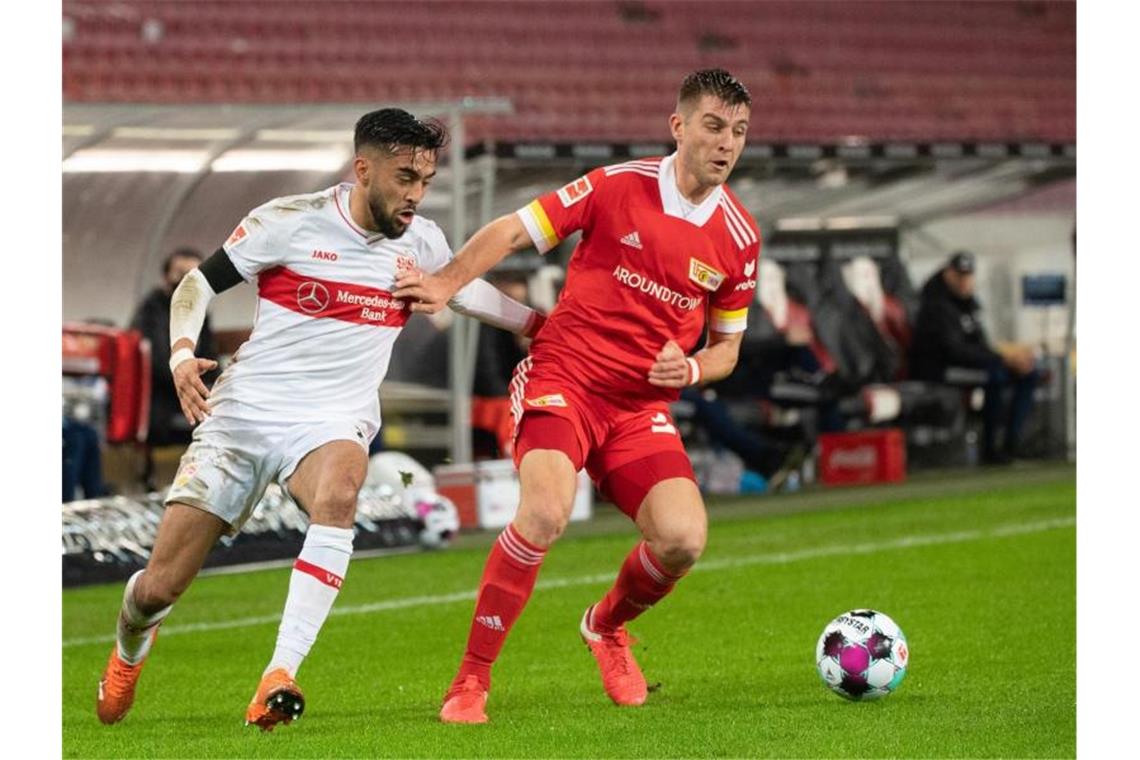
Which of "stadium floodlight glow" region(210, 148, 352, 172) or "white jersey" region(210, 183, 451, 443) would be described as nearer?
"white jersey" region(210, 183, 451, 443)

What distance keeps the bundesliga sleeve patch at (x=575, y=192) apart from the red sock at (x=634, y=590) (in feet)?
3.42

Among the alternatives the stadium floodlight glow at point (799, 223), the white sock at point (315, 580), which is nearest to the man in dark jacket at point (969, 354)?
the stadium floodlight glow at point (799, 223)

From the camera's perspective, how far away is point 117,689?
5969 millimetres

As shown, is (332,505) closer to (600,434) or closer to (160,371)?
(600,434)

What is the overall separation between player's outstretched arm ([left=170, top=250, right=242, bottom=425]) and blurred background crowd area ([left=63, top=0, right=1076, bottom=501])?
2.27m

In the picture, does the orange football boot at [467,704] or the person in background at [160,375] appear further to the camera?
the person in background at [160,375]

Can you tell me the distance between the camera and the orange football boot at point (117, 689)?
5.94 meters

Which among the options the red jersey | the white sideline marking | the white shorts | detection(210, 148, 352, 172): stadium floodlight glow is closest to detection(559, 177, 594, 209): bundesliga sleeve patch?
the red jersey

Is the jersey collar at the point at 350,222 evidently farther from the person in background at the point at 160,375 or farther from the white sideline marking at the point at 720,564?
the person in background at the point at 160,375

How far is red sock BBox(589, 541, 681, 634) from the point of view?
600 cm

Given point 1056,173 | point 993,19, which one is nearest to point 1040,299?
point 1056,173

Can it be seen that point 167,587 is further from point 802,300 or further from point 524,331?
point 802,300

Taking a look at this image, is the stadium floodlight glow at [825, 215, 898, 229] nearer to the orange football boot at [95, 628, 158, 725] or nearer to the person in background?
the person in background

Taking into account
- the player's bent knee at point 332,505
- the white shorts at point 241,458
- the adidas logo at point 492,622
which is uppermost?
the white shorts at point 241,458
